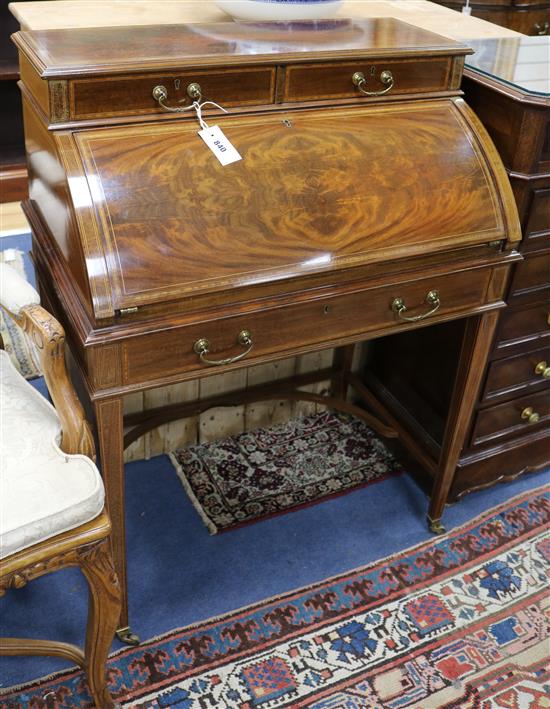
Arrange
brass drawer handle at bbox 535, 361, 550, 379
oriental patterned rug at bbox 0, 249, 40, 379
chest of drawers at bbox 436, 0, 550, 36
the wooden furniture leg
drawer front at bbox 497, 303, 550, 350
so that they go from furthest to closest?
chest of drawers at bbox 436, 0, 550, 36
oriental patterned rug at bbox 0, 249, 40, 379
the wooden furniture leg
brass drawer handle at bbox 535, 361, 550, 379
drawer front at bbox 497, 303, 550, 350

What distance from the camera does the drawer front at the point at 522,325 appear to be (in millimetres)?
2139

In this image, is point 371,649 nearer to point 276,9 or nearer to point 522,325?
point 522,325

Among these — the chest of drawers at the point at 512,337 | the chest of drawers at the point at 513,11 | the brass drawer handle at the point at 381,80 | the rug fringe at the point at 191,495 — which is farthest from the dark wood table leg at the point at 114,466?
the chest of drawers at the point at 513,11

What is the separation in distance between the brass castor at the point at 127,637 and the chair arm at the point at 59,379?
591 mm

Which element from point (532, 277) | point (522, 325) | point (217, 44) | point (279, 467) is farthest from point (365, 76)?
point (279, 467)

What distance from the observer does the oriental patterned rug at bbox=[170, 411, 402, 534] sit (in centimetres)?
237

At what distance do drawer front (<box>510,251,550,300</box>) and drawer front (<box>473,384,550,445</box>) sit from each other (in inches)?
14.3

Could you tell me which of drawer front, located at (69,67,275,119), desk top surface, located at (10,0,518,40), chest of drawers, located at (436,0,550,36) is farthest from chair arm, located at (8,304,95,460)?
chest of drawers, located at (436,0,550,36)

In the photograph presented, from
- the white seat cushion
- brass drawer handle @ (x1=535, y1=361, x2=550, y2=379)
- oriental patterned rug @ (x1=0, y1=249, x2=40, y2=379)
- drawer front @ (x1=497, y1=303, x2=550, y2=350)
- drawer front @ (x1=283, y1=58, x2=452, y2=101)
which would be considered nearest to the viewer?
the white seat cushion

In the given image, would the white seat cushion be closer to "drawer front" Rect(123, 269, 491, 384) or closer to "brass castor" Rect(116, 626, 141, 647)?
"drawer front" Rect(123, 269, 491, 384)

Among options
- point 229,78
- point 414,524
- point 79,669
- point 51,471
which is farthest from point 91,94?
point 414,524

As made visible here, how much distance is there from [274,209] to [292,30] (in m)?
0.54

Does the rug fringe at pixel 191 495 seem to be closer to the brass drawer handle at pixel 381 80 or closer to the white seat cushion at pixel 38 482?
the white seat cushion at pixel 38 482

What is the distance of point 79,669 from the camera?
1863mm
